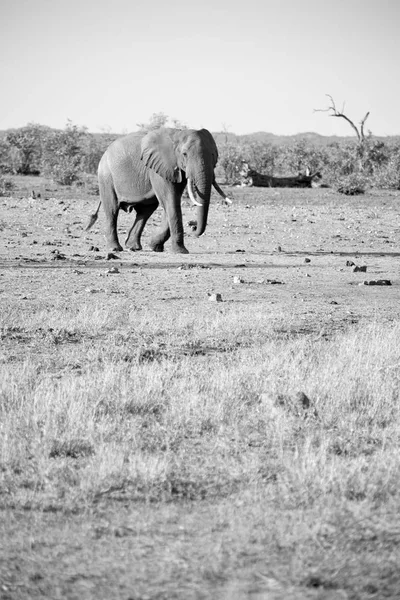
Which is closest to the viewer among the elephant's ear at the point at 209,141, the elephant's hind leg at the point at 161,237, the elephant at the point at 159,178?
the elephant at the point at 159,178

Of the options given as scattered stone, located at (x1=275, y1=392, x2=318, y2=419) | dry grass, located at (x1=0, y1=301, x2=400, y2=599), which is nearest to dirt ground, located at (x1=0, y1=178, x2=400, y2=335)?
dry grass, located at (x1=0, y1=301, x2=400, y2=599)

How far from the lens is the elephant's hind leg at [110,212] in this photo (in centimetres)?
1706

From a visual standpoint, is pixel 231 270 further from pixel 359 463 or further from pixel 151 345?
pixel 359 463

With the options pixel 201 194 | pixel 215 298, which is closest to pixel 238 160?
pixel 201 194

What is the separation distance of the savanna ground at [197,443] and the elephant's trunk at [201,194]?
281cm

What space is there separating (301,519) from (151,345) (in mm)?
4122

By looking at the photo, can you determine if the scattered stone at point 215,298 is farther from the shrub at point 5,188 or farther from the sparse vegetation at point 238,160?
the sparse vegetation at point 238,160

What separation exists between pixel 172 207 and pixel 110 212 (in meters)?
1.74

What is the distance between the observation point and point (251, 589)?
3.80 metres

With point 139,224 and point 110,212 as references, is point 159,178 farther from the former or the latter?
point 110,212

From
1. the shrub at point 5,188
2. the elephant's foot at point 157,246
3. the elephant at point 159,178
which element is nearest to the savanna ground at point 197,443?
the elephant at point 159,178

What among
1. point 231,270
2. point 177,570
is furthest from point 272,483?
point 231,270

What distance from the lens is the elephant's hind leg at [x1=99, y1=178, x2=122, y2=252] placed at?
1706cm

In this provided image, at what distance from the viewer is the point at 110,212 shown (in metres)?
17.1
